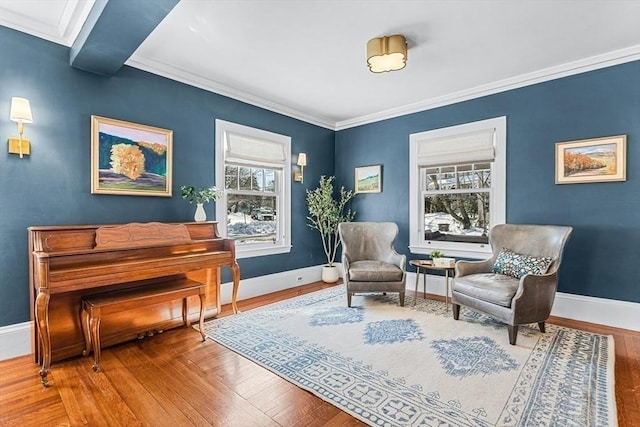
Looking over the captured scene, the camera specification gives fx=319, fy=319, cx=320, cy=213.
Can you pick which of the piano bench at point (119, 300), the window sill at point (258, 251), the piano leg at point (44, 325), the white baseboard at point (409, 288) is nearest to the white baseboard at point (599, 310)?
the white baseboard at point (409, 288)

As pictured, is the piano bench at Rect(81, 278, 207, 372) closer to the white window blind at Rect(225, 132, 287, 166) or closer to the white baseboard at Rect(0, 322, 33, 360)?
the white baseboard at Rect(0, 322, 33, 360)

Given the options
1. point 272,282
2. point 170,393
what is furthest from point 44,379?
point 272,282

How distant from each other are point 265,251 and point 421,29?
316 centimetres

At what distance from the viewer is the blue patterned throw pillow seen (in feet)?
Result: 9.68

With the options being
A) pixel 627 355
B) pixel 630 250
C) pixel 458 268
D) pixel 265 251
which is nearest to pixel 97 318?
pixel 265 251

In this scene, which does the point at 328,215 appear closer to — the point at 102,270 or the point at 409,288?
the point at 409,288

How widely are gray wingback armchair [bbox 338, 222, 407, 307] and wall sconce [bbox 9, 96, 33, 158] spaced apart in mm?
3186

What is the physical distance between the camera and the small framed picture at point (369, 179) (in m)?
4.98

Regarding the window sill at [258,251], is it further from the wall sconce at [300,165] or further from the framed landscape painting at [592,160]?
the framed landscape painting at [592,160]

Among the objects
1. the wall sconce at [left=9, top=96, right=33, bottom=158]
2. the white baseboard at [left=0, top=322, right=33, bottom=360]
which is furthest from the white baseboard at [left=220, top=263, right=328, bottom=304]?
the wall sconce at [left=9, top=96, right=33, bottom=158]

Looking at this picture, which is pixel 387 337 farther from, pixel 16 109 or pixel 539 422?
pixel 16 109

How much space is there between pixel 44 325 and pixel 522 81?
16.5 ft

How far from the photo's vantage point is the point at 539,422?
175 centimetres

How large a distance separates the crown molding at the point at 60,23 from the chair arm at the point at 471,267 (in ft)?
12.7
